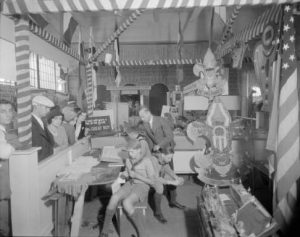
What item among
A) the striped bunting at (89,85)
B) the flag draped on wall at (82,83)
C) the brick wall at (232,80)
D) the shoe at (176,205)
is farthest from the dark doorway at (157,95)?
the shoe at (176,205)

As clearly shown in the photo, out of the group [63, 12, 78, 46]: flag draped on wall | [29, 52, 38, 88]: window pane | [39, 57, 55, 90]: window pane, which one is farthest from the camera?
[39, 57, 55, 90]: window pane

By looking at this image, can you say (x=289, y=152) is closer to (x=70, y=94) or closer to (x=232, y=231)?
(x=232, y=231)

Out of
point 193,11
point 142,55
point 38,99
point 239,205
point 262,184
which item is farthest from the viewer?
point 142,55

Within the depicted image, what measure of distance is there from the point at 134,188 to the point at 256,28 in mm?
3369

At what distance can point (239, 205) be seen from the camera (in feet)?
11.5

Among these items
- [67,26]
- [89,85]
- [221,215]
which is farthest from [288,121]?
[89,85]

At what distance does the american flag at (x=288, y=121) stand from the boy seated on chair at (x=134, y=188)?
1.59 meters

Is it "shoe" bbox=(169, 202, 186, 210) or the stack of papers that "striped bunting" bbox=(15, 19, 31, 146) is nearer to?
the stack of papers

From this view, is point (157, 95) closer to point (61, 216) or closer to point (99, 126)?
point (99, 126)

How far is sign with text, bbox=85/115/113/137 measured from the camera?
5777mm

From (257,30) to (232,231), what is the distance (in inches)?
131

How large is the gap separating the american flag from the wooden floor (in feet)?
4.18

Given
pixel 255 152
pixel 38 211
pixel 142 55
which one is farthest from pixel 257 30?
pixel 142 55

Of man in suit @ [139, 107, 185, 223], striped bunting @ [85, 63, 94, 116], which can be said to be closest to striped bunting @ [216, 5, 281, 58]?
man in suit @ [139, 107, 185, 223]
